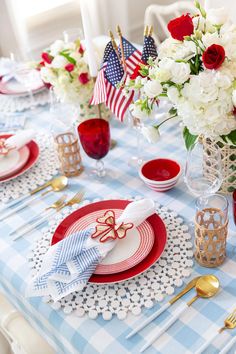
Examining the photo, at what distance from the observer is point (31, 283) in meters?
→ 0.89

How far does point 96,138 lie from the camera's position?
1202 millimetres

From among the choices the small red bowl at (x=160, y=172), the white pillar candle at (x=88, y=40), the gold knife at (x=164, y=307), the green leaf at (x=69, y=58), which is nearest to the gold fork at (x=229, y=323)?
the gold knife at (x=164, y=307)

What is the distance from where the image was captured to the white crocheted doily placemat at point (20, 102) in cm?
166

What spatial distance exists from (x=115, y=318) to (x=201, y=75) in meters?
0.51

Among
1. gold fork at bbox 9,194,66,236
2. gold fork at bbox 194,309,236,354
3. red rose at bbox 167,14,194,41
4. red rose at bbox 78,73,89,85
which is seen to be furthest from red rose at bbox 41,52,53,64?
gold fork at bbox 194,309,236,354

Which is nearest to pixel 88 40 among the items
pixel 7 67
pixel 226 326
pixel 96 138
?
pixel 96 138

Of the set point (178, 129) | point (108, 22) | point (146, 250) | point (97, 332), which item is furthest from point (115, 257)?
point (108, 22)

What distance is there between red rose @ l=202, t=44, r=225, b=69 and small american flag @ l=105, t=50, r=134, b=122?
403 mm

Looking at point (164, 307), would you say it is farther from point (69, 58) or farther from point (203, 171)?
point (69, 58)

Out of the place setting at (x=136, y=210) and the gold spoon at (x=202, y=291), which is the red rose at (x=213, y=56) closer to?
the place setting at (x=136, y=210)

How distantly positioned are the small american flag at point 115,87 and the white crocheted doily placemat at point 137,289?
18.2 inches

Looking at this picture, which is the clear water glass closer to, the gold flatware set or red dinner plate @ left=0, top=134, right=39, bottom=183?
the gold flatware set

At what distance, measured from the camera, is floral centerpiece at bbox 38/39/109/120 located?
1.33 m

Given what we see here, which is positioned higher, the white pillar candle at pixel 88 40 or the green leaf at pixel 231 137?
the white pillar candle at pixel 88 40
